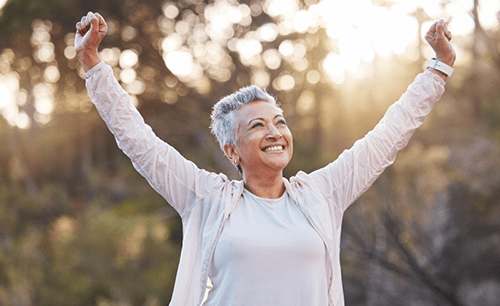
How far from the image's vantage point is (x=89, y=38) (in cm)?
163

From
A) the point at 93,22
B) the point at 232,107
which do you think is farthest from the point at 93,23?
the point at 232,107

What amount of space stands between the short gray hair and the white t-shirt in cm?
28

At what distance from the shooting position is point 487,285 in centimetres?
577

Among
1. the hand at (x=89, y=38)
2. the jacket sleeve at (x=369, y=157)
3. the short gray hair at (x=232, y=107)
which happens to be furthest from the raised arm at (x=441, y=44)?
the hand at (x=89, y=38)

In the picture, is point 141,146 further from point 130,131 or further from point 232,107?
point 232,107

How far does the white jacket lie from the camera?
64.0 inches

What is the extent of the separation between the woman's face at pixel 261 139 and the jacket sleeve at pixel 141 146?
0.44ft

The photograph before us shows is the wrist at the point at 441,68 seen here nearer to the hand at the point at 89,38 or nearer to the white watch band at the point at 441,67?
the white watch band at the point at 441,67

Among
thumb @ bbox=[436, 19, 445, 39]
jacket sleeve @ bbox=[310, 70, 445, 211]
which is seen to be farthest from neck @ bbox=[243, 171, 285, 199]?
thumb @ bbox=[436, 19, 445, 39]

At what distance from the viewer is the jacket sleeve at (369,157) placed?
1740mm

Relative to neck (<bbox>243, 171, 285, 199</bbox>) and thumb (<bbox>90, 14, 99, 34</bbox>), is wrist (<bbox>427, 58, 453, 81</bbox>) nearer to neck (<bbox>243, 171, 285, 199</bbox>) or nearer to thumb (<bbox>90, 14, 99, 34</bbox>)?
neck (<bbox>243, 171, 285, 199</bbox>)

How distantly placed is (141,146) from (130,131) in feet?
0.15

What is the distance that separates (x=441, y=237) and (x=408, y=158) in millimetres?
1579

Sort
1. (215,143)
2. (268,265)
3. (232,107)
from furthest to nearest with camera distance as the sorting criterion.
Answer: (215,143) → (232,107) → (268,265)
